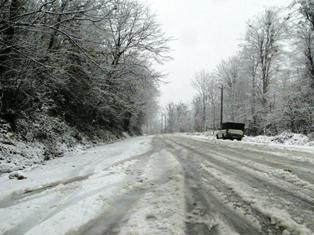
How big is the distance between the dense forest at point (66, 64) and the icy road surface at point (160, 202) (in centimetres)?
333

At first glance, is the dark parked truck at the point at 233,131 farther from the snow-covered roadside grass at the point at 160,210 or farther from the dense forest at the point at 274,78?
the snow-covered roadside grass at the point at 160,210

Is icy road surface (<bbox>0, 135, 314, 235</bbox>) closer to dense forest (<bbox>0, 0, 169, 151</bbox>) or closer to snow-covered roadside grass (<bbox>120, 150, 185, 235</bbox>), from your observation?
snow-covered roadside grass (<bbox>120, 150, 185, 235</bbox>)

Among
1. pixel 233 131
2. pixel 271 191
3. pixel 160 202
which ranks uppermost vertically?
pixel 233 131

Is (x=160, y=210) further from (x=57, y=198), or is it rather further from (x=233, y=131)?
(x=233, y=131)

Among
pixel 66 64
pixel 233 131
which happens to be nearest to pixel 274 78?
pixel 233 131

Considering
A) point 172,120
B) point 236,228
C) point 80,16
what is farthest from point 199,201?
point 172,120

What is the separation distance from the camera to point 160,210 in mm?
4156

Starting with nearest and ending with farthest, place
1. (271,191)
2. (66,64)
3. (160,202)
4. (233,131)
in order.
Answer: (160,202) → (271,191) → (66,64) → (233,131)

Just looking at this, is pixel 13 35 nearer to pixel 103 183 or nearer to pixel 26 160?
pixel 26 160

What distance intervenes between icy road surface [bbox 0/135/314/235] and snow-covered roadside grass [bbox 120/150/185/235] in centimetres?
1

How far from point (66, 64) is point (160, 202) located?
24.2ft

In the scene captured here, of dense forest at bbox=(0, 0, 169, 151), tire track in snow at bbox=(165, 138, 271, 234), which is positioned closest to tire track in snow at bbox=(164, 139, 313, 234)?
tire track in snow at bbox=(165, 138, 271, 234)

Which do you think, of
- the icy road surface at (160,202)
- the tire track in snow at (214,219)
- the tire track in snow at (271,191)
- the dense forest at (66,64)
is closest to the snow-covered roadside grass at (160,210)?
the icy road surface at (160,202)

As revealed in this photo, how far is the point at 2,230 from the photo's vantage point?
361cm
